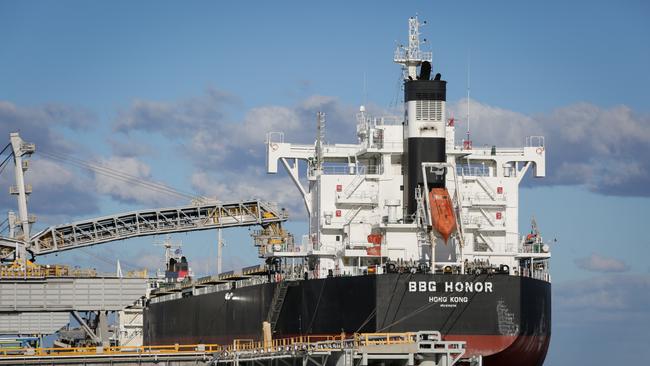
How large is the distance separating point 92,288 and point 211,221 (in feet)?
29.0

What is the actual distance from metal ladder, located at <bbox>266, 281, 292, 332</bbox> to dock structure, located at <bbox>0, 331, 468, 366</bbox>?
157cm

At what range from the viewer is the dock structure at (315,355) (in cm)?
4556

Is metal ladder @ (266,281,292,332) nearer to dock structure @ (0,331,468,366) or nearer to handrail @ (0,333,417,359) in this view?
handrail @ (0,333,417,359)

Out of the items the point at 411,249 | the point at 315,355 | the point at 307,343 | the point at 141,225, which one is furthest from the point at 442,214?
the point at 141,225

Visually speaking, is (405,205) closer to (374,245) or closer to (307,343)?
(374,245)

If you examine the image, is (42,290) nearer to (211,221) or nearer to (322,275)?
(211,221)

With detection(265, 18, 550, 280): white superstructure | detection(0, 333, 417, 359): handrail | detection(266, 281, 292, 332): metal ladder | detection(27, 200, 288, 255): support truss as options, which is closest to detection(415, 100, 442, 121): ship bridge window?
detection(265, 18, 550, 280): white superstructure

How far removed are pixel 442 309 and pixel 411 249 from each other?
16.9 feet

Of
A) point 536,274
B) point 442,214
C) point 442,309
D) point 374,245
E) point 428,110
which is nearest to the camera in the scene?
point 442,309

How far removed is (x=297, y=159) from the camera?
6650 centimetres

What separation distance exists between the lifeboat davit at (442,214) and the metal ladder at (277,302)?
23.9 feet

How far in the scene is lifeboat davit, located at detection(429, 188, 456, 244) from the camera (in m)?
56.2

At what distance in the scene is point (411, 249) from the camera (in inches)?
2307

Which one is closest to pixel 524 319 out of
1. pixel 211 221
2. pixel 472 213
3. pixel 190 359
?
pixel 472 213
